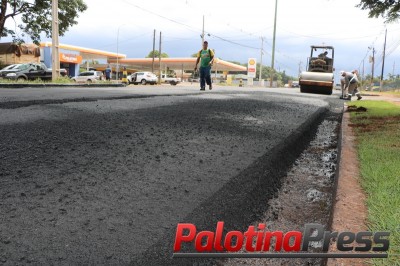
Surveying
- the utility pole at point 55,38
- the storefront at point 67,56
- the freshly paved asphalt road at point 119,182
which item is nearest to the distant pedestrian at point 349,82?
the freshly paved asphalt road at point 119,182

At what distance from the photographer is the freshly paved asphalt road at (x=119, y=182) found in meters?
1.59

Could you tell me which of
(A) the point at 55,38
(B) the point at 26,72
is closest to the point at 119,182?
(A) the point at 55,38

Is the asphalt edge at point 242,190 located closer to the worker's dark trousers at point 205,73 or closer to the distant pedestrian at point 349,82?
the worker's dark trousers at point 205,73

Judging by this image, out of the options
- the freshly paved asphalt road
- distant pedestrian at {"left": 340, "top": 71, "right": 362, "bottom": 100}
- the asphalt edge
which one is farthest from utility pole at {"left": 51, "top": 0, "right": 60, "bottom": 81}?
the asphalt edge

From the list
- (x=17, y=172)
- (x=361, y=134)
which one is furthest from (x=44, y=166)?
(x=361, y=134)

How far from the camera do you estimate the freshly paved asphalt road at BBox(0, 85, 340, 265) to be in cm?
159

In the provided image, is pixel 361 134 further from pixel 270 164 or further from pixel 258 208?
pixel 258 208

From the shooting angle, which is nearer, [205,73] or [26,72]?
[205,73]

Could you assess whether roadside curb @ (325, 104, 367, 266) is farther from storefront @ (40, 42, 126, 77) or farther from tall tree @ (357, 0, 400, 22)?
storefront @ (40, 42, 126, 77)

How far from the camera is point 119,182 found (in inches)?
92.1

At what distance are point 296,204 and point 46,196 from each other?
1.71 metres

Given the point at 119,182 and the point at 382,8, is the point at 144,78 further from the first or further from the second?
the point at 119,182

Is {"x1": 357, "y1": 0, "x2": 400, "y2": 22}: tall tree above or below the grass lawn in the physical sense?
above

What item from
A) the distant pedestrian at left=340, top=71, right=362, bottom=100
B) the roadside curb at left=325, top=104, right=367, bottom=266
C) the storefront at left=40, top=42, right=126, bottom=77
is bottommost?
the roadside curb at left=325, top=104, right=367, bottom=266
